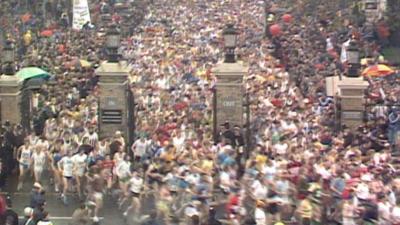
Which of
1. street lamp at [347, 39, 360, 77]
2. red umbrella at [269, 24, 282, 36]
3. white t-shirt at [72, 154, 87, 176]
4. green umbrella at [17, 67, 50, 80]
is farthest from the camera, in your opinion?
red umbrella at [269, 24, 282, 36]

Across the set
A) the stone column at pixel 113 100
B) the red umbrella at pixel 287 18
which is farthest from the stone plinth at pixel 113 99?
the red umbrella at pixel 287 18

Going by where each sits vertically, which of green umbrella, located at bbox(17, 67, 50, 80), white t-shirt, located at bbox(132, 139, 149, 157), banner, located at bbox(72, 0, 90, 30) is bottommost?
white t-shirt, located at bbox(132, 139, 149, 157)

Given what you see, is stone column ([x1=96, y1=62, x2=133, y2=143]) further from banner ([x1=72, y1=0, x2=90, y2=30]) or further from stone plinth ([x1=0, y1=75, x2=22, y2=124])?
banner ([x1=72, y1=0, x2=90, y2=30])

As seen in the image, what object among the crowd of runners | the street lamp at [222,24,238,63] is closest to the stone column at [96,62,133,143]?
the crowd of runners

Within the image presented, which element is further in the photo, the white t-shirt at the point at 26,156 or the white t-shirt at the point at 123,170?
the white t-shirt at the point at 26,156

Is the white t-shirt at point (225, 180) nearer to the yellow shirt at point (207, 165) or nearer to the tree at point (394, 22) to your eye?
the yellow shirt at point (207, 165)

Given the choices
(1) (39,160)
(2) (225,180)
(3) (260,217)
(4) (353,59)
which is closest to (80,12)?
(4) (353,59)

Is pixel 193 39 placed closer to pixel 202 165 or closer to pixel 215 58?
pixel 215 58
